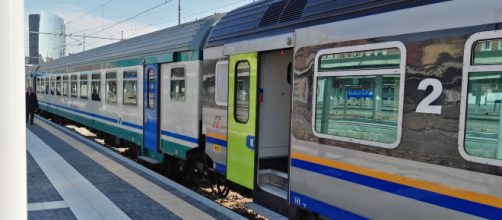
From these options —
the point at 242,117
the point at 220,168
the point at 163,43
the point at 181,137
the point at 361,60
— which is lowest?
the point at 220,168

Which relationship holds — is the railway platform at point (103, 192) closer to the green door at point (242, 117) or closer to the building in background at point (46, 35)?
the green door at point (242, 117)

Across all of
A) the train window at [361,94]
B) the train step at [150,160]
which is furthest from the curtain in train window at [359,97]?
the train step at [150,160]

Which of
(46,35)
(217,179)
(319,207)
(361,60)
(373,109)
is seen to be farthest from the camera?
(46,35)

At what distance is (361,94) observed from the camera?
13.4ft

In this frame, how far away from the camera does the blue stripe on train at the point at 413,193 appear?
9.94 feet

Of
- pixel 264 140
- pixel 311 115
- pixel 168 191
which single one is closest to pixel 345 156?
pixel 311 115

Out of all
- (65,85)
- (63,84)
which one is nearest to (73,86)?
(65,85)

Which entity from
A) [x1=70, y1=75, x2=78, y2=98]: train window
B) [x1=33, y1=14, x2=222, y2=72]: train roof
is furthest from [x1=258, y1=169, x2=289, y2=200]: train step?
[x1=70, y1=75, x2=78, y2=98]: train window

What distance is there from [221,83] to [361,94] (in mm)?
3185

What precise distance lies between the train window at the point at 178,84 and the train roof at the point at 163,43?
410mm

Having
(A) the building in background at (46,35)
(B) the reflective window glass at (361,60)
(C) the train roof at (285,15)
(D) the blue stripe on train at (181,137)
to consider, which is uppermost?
(A) the building in background at (46,35)

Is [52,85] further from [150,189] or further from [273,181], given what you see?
[273,181]

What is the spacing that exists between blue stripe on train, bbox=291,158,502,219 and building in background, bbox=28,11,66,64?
31884mm

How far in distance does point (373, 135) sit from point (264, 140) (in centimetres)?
219
